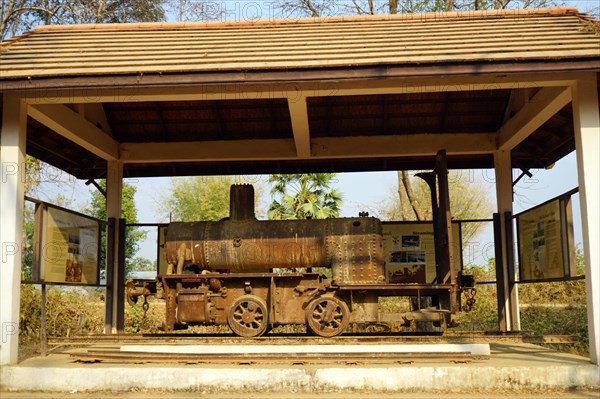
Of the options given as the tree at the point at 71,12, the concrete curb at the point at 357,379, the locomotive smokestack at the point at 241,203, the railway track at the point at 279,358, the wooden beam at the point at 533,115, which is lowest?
the concrete curb at the point at 357,379

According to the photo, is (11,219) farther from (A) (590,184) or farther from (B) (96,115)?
(A) (590,184)

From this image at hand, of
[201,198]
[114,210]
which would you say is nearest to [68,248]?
[114,210]

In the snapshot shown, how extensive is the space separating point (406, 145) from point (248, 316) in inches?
212

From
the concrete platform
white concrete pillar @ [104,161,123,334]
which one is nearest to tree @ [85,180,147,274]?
white concrete pillar @ [104,161,123,334]

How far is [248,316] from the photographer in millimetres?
12266

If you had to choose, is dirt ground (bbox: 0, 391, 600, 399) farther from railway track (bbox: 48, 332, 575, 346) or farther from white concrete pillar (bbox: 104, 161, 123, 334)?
white concrete pillar (bbox: 104, 161, 123, 334)

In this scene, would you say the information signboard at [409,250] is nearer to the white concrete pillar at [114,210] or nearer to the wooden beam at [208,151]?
the wooden beam at [208,151]

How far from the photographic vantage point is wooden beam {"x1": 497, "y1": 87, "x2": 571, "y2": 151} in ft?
34.5

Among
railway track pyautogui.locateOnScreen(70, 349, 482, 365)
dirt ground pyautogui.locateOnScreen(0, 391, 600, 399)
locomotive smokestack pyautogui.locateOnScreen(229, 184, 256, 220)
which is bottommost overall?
dirt ground pyautogui.locateOnScreen(0, 391, 600, 399)

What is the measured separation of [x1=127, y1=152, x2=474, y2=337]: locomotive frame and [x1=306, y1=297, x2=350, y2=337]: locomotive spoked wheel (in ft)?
0.06

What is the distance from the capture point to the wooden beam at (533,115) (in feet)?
34.5

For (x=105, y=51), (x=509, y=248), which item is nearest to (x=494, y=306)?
(x=509, y=248)

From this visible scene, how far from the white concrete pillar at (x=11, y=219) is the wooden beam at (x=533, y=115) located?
28.4 feet

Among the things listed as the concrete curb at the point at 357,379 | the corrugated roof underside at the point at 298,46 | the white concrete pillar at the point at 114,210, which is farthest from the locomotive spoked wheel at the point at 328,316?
the white concrete pillar at the point at 114,210
